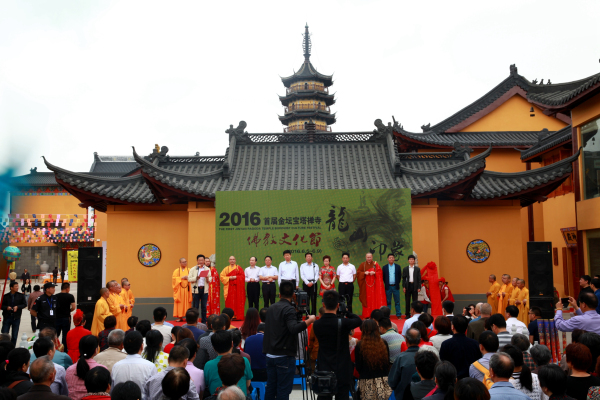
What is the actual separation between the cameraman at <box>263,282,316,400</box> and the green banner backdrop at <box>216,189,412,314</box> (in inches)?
234

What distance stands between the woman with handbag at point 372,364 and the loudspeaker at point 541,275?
4.10 meters

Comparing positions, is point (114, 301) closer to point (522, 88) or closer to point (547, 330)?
point (547, 330)

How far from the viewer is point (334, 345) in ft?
13.9

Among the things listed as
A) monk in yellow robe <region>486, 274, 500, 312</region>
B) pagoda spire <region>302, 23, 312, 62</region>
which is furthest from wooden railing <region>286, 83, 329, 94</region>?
monk in yellow robe <region>486, 274, 500, 312</region>

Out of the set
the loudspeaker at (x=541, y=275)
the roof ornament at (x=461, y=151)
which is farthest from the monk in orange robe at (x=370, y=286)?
the roof ornament at (x=461, y=151)

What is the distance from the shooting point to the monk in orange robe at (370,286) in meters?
9.92

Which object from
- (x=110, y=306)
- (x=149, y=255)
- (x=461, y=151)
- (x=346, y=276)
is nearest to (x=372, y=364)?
(x=110, y=306)

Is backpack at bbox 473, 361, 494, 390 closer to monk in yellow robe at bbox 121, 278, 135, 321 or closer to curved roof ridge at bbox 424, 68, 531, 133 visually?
monk in yellow robe at bbox 121, 278, 135, 321

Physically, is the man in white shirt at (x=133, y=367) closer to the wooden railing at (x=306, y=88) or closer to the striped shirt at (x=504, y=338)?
the striped shirt at (x=504, y=338)

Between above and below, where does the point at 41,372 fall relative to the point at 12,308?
above

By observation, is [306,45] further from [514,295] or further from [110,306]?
[110,306]

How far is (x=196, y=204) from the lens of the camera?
38.7 ft

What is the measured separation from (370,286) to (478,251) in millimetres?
3446

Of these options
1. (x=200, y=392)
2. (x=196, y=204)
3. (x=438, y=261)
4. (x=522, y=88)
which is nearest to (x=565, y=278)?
(x=438, y=261)
